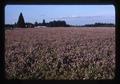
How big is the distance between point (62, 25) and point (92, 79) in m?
0.58

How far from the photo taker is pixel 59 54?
268 centimetres

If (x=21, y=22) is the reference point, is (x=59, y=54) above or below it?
below

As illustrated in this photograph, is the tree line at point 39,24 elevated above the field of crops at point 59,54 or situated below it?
above

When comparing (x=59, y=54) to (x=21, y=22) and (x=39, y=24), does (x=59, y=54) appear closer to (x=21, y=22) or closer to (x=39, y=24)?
(x=39, y=24)

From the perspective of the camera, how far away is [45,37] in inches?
107

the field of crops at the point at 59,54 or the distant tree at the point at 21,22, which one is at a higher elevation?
the distant tree at the point at 21,22

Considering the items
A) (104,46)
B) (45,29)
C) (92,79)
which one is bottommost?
(92,79)

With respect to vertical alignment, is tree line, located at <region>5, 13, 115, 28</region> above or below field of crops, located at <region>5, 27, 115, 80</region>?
above

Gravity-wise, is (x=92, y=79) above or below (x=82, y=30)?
below

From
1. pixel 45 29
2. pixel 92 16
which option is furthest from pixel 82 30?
pixel 45 29

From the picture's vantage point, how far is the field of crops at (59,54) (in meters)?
2.66

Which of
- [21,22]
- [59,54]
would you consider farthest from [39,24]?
[59,54]

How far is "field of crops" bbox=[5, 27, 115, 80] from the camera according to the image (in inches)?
105
